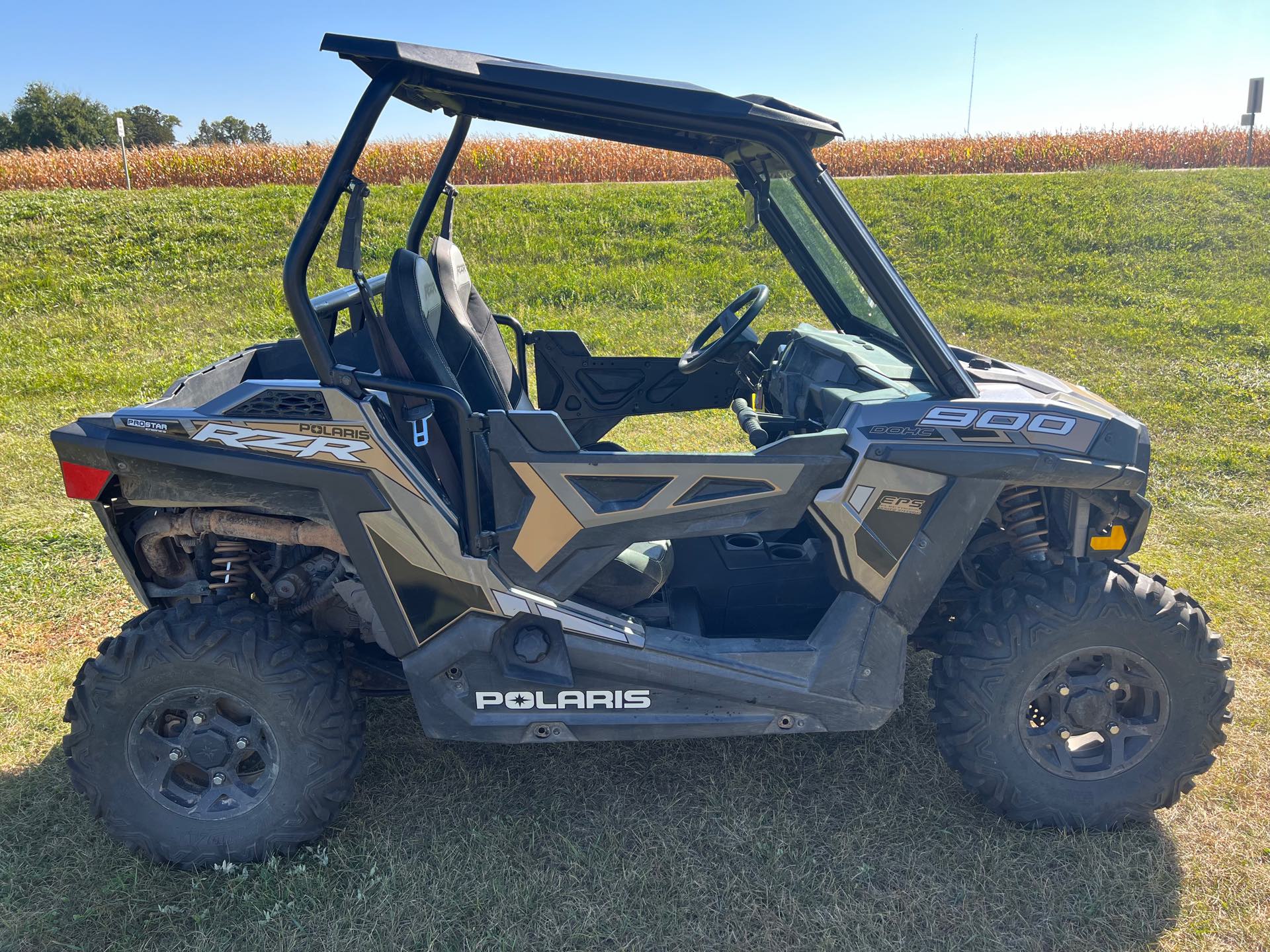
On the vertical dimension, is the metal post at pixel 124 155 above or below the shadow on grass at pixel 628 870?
above

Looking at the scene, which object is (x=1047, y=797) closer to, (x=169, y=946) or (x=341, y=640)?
(x=341, y=640)

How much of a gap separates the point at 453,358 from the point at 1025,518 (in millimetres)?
1968

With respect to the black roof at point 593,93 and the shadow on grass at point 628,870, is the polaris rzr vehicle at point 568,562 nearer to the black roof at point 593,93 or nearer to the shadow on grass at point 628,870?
the black roof at point 593,93

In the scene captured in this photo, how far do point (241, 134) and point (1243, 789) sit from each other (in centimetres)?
6950

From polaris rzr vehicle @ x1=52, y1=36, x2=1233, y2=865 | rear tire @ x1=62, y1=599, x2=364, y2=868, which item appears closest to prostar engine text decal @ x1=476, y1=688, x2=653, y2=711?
polaris rzr vehicle @ x1=52, y1=36, x2=1233, y2=865

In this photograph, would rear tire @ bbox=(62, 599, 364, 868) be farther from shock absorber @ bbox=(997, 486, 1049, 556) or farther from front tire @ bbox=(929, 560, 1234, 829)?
shock absorber @ bbox=(997, 486, 1049, 556)

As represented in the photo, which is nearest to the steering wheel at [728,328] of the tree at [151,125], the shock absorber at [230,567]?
the shock absorber at [230,567]

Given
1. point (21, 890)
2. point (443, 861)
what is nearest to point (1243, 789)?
point (443, 861)

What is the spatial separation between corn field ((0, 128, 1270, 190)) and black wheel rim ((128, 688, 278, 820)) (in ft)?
51.7

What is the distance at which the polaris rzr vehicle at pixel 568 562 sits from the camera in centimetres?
257

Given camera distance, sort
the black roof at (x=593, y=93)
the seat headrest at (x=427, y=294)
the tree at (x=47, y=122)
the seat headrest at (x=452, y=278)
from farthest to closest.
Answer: the tree at (x=47, y=122) < the seat headrest at (x=452, y=278) < the seat headrest at (x=427, y=294) < the black roof at (x=593, y=93)

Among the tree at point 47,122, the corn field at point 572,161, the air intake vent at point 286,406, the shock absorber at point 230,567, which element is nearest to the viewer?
the air intake vent at point 286,406

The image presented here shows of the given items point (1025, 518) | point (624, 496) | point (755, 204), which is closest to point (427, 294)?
point (624, 496)

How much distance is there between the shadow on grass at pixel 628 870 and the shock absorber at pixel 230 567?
0.86 metres
